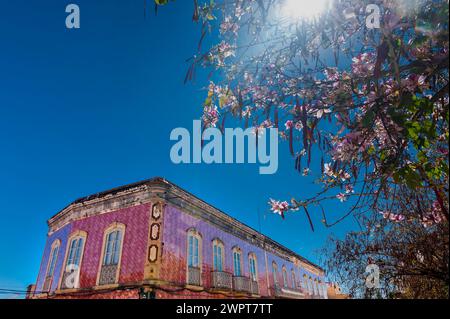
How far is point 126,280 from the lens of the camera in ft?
38.5

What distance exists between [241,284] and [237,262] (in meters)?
1.47

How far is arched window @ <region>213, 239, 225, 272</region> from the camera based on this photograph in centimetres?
1553

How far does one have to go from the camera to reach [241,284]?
1638 cm

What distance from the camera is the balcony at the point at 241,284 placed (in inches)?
629

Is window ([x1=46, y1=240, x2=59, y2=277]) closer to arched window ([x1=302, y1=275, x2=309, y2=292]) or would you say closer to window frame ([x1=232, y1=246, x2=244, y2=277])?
window frame ([x1=232, y1=246, x2=244, y2=277])

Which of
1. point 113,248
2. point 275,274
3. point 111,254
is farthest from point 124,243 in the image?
point 275,274

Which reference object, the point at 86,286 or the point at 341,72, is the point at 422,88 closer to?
the point at 341,72

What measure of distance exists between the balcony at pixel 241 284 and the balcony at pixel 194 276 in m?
2.93

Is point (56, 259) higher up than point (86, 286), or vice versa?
point (56, 259)

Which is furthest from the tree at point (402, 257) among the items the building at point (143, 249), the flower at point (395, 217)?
the building at point (143, 249)

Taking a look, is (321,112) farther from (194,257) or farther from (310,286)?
(310,286)

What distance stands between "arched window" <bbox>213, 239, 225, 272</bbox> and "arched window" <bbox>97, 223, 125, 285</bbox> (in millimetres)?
4954
